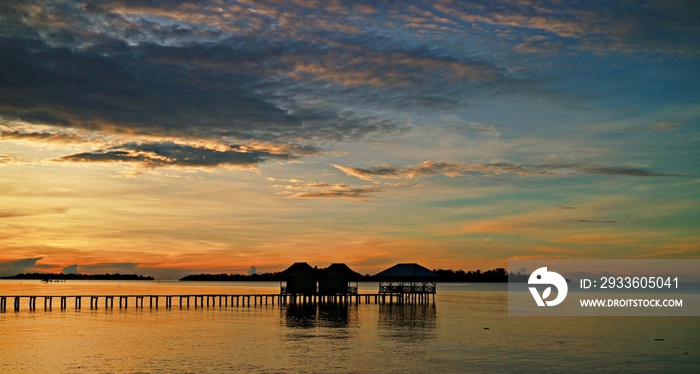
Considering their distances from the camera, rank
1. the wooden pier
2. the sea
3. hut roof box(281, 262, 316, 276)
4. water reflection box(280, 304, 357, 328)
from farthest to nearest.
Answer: hut roof box(281, 262, 316, 276) < the wooden pier < water reflection box(280, 304, 357, 328) < the sea

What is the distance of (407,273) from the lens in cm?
8588

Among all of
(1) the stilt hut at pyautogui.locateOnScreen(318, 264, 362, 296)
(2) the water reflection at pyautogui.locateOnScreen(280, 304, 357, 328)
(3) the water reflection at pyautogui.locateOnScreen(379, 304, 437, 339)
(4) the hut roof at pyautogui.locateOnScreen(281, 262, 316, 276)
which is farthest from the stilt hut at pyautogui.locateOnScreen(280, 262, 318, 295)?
(3) the water reflection at pyautogui.locateOnScreen(379, 304, 437, 339)

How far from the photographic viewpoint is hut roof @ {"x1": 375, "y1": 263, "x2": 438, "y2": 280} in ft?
279

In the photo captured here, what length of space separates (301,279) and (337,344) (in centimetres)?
4196

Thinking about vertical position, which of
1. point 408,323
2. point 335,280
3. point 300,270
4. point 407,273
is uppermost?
point 300,270

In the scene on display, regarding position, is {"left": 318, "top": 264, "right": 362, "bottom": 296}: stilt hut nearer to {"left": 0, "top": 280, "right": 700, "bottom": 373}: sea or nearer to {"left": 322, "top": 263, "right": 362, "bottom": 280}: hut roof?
{"left": 322, "top": 263, "right": 362, "bottom": 280}: hut roof

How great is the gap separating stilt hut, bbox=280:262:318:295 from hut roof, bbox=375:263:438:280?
8.30 meters

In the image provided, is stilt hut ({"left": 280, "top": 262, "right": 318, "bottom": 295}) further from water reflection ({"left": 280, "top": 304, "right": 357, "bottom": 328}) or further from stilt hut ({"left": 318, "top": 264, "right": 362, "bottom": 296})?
water reflection ({"left": 280, "top": 304, "right": 357, "bottom": 328})

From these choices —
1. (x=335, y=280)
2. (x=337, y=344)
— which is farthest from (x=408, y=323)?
(x=335, y=280)

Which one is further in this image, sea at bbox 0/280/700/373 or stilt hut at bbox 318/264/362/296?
stilt hut at bbox 318/264/362/296

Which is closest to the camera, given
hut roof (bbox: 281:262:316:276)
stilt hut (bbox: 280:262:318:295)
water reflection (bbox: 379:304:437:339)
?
water reflection (bbox: 379:304:437:339)

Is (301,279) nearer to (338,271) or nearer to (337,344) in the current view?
(338,271)

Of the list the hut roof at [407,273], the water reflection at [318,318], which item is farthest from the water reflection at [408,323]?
the hut roof at [407,273]

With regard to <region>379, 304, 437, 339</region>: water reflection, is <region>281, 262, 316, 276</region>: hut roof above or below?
above
